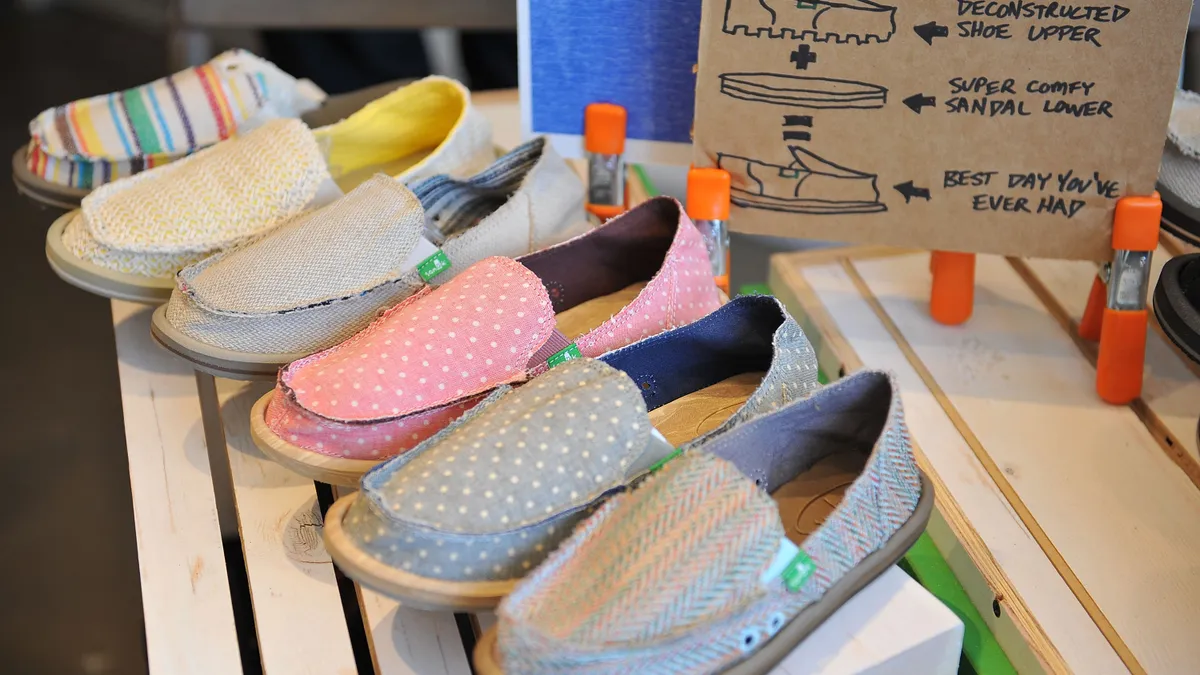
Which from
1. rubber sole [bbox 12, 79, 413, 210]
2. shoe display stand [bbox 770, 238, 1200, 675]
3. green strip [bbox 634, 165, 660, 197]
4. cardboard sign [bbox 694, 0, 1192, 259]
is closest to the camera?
shoe display stand [bbox 770, 238, 1200, 675]

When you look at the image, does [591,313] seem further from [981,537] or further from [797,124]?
[981,537]

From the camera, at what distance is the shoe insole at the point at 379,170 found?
1.18 metres

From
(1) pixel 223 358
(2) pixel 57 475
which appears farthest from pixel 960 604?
(2) pixel 57 475

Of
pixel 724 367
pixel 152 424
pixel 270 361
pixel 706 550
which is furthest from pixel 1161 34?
pixel 152 424

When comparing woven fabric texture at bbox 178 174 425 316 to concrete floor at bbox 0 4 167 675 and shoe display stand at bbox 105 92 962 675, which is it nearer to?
shoe display stand at bbox 105 92 962 675

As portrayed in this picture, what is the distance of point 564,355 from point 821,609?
26 centimetres

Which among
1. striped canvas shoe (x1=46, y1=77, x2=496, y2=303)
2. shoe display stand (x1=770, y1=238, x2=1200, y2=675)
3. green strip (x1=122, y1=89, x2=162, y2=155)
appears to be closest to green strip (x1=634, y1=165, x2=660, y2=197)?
shoe display stand (x1=770, y1=238, x2=1200, y2=675)

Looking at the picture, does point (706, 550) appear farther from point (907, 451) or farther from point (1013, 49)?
point (1013, 49)

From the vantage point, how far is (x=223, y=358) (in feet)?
2.85

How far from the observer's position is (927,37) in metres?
0.93

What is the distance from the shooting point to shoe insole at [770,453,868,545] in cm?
77

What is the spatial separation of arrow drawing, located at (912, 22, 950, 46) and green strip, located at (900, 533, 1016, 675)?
419 mm

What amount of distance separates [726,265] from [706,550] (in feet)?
1.57

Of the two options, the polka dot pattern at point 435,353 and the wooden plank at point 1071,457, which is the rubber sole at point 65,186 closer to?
the polka dot pattern at point 435,353
